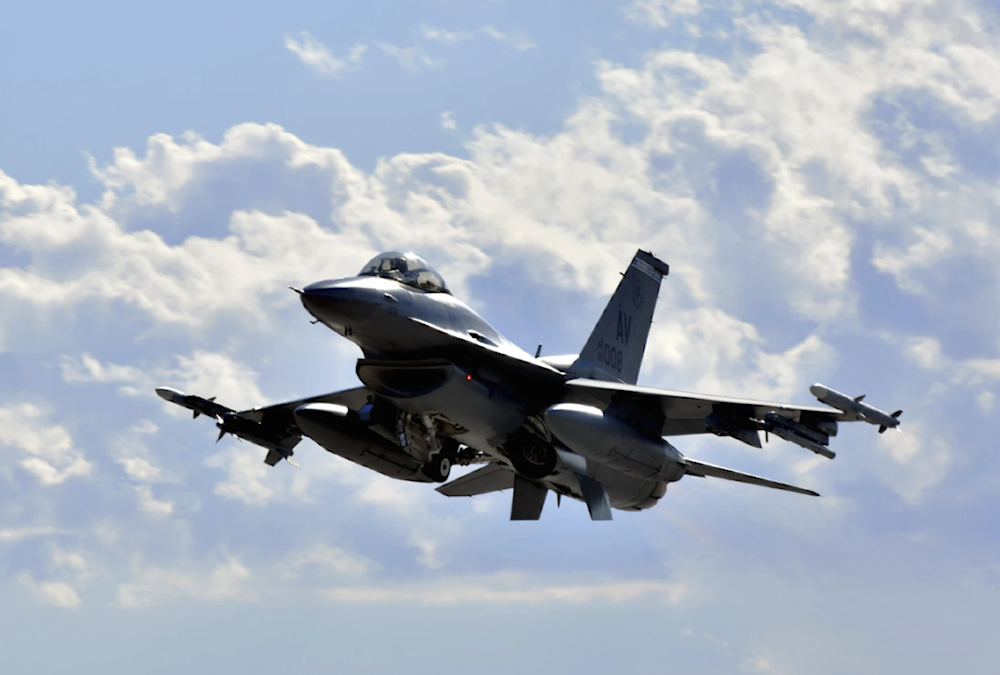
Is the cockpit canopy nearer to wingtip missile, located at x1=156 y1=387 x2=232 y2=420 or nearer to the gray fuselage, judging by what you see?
the gray fuselage

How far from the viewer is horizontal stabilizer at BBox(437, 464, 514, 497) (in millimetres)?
30734

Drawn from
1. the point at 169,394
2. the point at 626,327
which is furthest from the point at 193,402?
the point at 626,327

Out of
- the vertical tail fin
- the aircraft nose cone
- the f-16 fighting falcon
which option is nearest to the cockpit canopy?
the f-16 fighting falcon

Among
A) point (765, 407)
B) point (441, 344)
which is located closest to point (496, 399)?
point (441, 344)

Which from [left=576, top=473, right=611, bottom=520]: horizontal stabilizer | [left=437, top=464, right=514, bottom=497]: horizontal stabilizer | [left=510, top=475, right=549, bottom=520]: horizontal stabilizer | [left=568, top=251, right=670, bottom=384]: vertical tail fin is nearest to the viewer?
[left=576, top=473, right=611, bottom=520]: horizontal stabilizer

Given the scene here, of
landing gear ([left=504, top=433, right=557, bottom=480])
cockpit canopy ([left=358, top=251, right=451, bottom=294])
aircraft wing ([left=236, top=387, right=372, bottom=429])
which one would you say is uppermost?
cockpit canopy ([left=358, top=251, right=451, bottom=294])

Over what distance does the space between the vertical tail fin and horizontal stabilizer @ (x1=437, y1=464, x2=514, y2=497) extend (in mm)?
3973

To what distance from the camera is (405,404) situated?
24938mm

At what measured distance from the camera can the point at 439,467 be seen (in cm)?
2745

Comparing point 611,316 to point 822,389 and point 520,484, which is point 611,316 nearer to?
point 520,484

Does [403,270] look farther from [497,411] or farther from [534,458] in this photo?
[534,458]

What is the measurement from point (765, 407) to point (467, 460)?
783 cm

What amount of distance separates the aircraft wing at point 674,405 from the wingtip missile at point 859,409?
1537mm

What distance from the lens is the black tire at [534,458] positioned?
26.4 m
